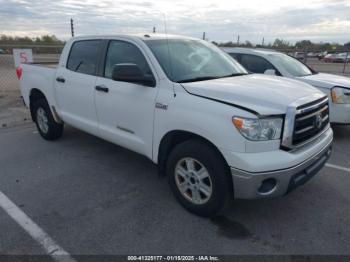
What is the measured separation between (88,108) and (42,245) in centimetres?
210

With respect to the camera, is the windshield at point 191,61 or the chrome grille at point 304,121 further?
the windshield at point 191,61

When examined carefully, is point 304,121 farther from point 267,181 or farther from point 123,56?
point 123,56

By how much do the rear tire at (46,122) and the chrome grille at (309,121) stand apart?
13.5 feet

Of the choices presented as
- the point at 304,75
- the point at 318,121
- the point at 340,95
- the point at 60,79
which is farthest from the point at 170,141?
the point at 304,75

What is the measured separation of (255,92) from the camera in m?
3.08

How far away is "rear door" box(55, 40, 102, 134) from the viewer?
14.4ft

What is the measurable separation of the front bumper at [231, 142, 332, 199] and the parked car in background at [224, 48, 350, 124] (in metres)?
3.32

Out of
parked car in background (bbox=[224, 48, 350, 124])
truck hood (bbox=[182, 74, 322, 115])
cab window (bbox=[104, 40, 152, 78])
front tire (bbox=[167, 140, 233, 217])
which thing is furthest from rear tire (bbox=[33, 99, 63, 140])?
parked car in background (bbox=[224, 48, 350, 124])

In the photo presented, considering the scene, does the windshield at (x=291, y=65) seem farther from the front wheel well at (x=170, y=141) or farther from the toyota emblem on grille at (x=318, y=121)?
the front wheel well at (x=170, y=141)

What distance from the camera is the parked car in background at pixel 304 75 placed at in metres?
5.79

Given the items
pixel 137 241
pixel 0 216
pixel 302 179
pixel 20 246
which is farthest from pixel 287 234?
pixel 0 216

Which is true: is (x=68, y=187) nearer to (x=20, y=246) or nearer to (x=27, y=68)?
(x=20, y=246)

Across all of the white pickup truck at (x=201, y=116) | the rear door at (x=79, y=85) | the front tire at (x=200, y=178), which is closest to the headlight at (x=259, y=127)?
the white pickup truck at (x=201, y=116)

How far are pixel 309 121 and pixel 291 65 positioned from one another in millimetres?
4250
